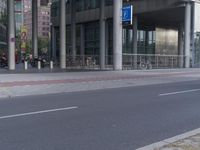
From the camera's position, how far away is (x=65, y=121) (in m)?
10.2

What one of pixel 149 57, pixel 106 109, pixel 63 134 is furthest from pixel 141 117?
pixel 149 57

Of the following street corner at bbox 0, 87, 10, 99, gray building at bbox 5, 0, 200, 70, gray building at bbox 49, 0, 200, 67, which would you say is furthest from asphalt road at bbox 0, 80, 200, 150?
gray building at bbox 49, 0, 200, 67

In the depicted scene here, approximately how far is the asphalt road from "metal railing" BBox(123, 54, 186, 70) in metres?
22.8

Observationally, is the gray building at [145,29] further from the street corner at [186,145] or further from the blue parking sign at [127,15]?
the street corner at [186,145]

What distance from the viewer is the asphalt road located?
7.77 m

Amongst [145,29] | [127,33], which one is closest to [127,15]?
[127,33]

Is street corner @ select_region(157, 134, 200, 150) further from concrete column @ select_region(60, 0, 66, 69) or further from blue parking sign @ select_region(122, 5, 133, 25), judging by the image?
concrete column @ select_region(60, 0, 66, 69)

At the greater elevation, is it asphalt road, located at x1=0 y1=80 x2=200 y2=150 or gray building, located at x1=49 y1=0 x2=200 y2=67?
gray building, located at x1=49 y1=0 x2=200 y2=67

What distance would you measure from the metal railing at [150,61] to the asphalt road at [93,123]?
22827 millimetres

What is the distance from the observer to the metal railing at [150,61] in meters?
38.0

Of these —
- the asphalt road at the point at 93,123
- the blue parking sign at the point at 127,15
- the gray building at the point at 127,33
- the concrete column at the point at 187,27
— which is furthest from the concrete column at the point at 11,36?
the asphalt road at the point at 93,123

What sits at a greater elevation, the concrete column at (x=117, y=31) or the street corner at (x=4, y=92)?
the concrete column at (x=117, y=31)

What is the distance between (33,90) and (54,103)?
4.66 metres

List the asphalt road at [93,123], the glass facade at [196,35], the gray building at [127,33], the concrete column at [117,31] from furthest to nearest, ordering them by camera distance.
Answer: the glass facade at [196,35] < the gray building at [127,33] < the concrete column at [117,31] < the asphalt road at [93,123]
